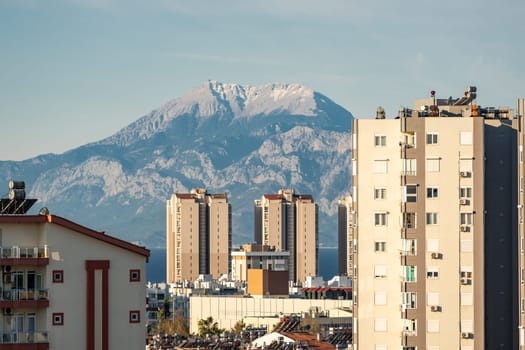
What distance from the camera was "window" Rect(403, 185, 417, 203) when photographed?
63.8 m

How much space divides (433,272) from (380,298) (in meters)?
2.25

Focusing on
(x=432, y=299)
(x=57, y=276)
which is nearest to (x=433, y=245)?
(x=432, y=299)

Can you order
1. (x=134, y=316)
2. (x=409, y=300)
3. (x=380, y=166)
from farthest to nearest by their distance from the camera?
(x=380, y=166) → (x=409, y=300) → (x=134, y=316)

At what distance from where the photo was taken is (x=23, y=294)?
42.4m

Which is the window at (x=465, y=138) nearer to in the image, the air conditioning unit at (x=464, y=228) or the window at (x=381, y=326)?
the air conditioning unit at (x=464, y=228)

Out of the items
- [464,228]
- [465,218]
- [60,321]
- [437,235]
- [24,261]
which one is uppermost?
[465,218]

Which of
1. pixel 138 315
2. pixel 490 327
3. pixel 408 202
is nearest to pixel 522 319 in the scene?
pixel 490 327

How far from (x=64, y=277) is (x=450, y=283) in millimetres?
23828

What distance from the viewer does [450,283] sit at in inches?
2498

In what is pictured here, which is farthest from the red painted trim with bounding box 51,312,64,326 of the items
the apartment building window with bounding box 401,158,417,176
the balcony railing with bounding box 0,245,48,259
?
the apartment building window with bounding box 401,158,417,176

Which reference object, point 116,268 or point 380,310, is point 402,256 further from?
point 116,268

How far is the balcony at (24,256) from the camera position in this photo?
1672 inches

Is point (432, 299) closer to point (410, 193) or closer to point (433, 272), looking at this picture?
point (433, 272)

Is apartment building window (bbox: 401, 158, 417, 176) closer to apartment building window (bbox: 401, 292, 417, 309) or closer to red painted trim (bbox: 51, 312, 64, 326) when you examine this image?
apartment building window (bbox: 401, 292, 417, 309)
